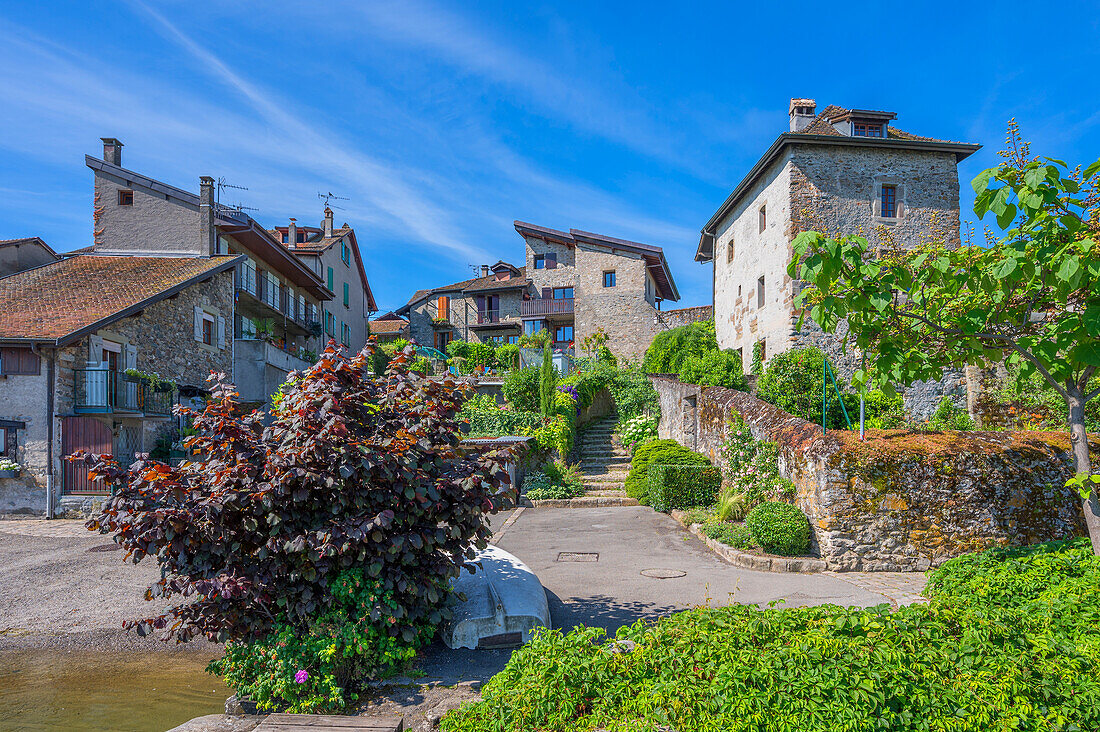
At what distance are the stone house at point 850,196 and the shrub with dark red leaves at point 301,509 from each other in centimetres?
1633

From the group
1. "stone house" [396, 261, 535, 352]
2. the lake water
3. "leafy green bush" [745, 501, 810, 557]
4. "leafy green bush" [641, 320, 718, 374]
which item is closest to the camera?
the lake water

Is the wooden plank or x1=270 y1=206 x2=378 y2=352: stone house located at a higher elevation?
x1=270 y1=206 x2=378 y2=352: stone house

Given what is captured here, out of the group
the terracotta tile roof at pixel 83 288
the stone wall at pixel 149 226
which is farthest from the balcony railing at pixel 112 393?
the stone wall at pixel 149 226

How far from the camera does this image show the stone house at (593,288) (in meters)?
37.0

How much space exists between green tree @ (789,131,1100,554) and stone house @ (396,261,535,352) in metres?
34.0

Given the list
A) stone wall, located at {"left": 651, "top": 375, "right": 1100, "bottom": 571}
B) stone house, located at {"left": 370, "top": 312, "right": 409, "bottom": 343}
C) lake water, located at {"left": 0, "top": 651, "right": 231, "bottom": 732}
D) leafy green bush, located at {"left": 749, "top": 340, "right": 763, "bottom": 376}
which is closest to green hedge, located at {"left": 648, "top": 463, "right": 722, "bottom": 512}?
stone wall, located at {"left": 651, "top": 375, "right": 1100, "bottom": 571}

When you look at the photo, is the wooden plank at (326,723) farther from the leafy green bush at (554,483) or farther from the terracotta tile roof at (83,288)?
the terracotta tile roof at (83,288)

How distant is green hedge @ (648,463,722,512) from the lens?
13.7 m

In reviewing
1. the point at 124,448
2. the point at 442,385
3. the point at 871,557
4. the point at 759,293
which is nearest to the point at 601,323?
the point at 759,293

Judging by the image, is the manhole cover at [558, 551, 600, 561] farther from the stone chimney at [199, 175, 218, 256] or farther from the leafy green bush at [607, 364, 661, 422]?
the stone chimney at [199, 175, 218, 256]

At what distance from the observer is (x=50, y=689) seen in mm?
5438

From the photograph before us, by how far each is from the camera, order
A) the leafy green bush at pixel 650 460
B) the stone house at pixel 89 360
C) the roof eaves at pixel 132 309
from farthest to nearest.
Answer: the stone house at pixel 89 360, the roof eaves at pixel 132 309, the leafy green bush at pixel 650 460

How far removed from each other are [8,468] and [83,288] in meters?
5.93

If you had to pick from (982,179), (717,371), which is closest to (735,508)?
(982,179)
